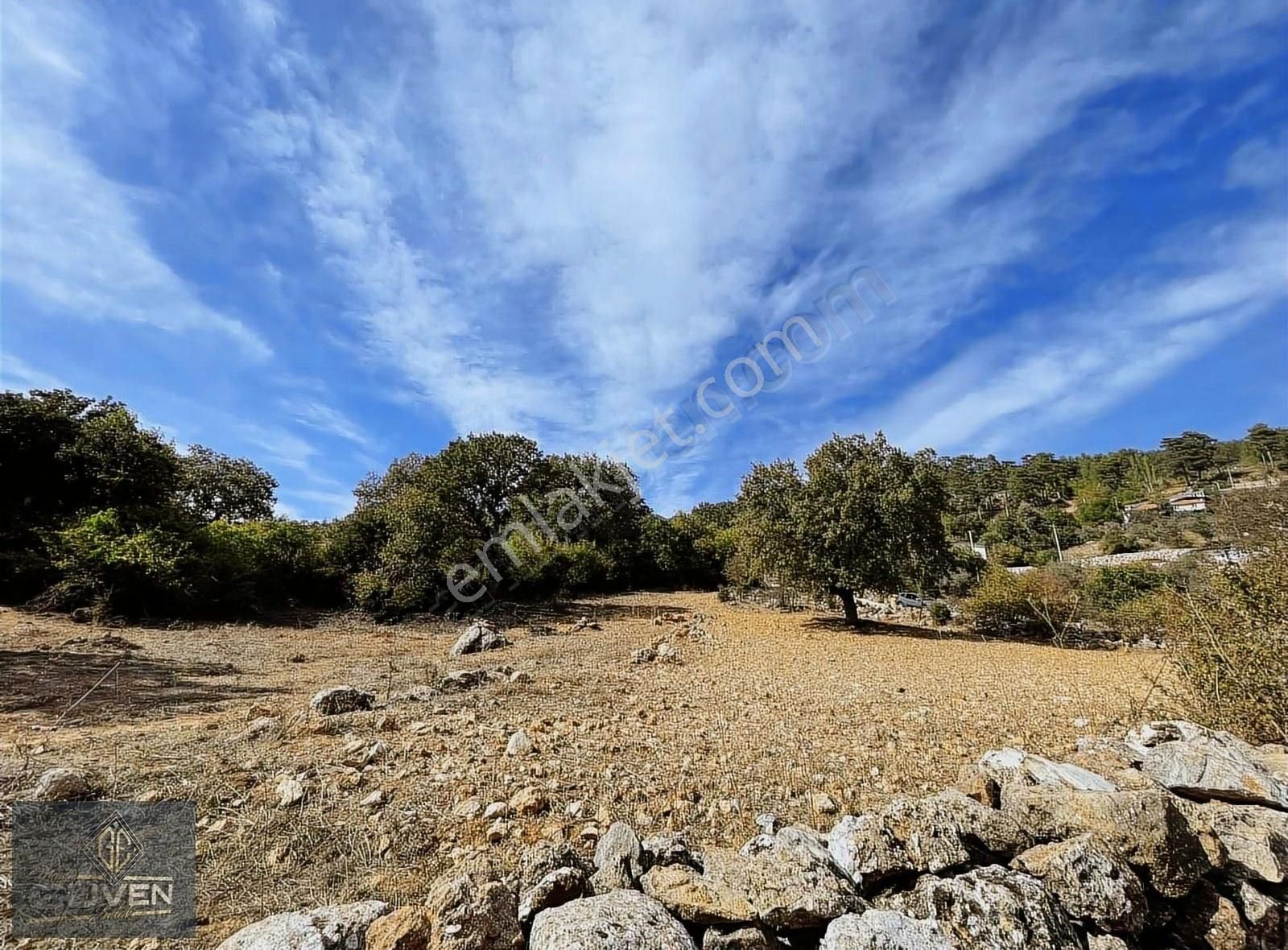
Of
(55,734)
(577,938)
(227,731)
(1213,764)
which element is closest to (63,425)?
(55,734)

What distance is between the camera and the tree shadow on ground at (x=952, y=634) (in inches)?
498

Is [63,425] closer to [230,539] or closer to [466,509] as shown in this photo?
[230,539]

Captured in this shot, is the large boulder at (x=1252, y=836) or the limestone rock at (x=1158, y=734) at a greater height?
the limestone rock at (x=1158, y=734)

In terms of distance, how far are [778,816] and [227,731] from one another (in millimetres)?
4726

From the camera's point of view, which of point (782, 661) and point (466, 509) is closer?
point (782, 661)

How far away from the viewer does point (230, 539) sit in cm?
1432

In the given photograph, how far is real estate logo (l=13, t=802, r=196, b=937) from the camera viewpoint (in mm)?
2383

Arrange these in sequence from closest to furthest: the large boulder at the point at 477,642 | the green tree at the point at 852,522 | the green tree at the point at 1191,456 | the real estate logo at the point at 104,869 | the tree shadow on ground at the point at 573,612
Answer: the real estate logo at the point at 104,869, the large boulder at the point at 477,642, the green tree at the point at 852,522, the tree shadow on ground at the point at 573,612, the green tree at the point at 1191,456

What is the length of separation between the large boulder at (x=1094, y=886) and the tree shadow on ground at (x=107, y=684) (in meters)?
7.34

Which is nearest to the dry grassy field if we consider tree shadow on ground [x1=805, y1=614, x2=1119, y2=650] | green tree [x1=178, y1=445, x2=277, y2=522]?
tree shadow on ground [x1=805, y1=614, x2=1119, y2=650]

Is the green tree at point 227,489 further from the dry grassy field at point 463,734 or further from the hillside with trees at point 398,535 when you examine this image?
the dry grassy field at point 463,734

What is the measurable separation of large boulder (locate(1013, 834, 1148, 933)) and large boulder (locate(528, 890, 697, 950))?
1839 mm

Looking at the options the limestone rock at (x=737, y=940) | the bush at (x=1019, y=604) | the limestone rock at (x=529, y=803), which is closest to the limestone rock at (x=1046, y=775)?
the limestone rock at (x=737, y=940)

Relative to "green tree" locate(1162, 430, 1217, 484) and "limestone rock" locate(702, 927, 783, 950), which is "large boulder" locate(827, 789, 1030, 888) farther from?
"green tree" locate(1162, 430, 1217, 484)
